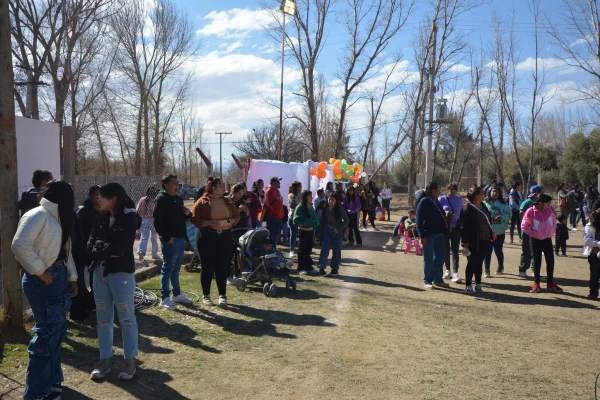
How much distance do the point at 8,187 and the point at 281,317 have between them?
3.73 metres

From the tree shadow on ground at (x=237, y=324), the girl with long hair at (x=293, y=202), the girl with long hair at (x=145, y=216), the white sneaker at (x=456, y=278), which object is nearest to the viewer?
the tree shadow on ground at (x=237, y=324)

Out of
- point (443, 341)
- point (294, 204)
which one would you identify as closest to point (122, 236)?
point (443, 341)

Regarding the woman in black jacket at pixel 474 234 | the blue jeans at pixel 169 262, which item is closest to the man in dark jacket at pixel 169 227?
the blue jeans at pixel 169 262

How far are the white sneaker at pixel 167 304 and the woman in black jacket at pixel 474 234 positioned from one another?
4.95m

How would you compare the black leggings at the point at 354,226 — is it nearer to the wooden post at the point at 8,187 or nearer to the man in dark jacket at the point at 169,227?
the man in dark jacket at the point at 169,227

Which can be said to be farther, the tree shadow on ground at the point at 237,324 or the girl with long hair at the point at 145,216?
the girl with long hair at the point at 145,216

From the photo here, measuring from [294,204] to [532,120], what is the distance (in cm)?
2483

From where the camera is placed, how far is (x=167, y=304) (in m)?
7.19

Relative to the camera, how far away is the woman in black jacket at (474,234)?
344 inches

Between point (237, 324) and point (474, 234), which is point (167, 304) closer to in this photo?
point (237, 324)

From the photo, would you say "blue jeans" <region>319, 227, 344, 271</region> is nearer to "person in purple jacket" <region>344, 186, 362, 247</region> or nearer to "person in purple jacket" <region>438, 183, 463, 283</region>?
"person in purple jacket" <region>438, 183, 463, 283</region>

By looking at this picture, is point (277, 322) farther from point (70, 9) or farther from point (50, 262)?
point (70, 9)

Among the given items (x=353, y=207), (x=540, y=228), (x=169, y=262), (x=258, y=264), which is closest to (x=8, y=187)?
(x=169, y=262)

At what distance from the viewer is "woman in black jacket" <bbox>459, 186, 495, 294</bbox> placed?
873 centimetres
